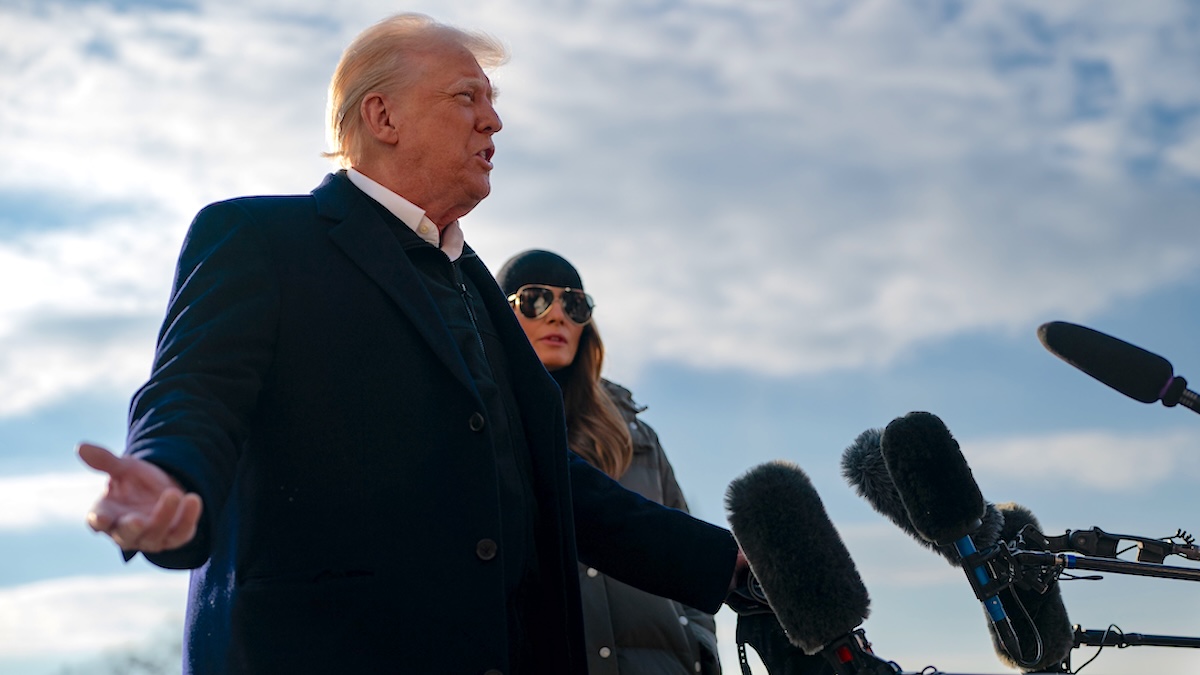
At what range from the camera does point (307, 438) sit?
301 centimetres

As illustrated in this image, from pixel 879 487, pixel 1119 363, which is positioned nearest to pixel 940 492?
pixel 879 487

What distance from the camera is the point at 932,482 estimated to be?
3656 mm

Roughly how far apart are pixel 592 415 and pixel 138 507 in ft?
12.4

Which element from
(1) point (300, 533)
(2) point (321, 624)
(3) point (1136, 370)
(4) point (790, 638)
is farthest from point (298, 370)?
(3) point (1136, 370)

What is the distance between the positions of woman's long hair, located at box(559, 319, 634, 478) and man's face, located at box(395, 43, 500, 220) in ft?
6.88

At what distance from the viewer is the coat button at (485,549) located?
304cm

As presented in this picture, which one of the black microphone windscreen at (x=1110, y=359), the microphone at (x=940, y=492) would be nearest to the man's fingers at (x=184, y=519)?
the microphone at (x=940, y=492)

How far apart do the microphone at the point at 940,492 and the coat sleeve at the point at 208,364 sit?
178 cm

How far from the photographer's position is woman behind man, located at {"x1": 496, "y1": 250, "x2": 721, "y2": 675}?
5.35 metres

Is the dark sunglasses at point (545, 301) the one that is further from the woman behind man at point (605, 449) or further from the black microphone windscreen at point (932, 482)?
the black microphone windscreen at point (932, 482)

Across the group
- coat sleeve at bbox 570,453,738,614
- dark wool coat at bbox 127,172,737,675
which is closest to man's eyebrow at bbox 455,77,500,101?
dark wool coat at bbox 127,172,737,675

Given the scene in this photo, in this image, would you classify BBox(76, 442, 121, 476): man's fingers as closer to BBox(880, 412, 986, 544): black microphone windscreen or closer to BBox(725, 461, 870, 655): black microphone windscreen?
BBox(725, 461, 870, 655): black microphone windscreen

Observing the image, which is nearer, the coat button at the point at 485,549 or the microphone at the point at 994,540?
the coat button at the point at 485,549

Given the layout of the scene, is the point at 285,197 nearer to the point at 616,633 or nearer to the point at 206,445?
the point at 206,445
